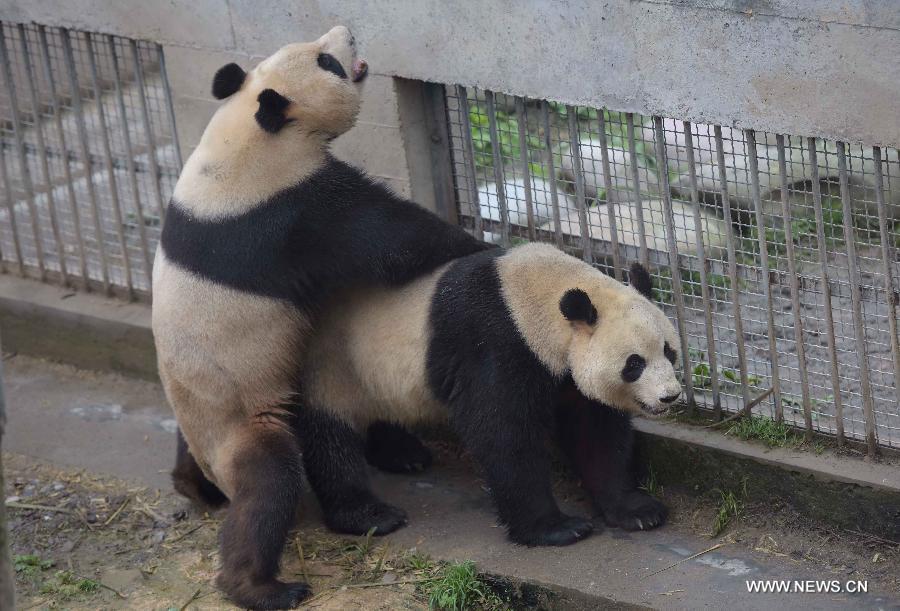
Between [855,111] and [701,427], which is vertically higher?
[855,111]

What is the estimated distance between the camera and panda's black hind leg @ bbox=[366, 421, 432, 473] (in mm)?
7059

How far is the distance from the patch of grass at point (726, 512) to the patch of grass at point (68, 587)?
10.1 feet

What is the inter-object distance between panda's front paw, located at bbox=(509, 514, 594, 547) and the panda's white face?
2.33 feet

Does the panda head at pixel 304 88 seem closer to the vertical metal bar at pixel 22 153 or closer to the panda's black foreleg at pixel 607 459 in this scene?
the panda's black foreleg at pixel 607 459

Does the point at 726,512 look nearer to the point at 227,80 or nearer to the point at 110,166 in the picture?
the point at 227,80

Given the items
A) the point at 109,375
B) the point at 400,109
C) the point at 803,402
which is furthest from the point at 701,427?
the point at 109,375

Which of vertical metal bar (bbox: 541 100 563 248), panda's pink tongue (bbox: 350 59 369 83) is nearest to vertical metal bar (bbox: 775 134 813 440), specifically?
vertical metal bar (bbox: 541 100 563 248)

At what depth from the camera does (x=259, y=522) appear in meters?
5.86

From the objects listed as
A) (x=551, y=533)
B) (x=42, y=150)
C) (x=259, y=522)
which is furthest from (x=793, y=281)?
(x=42, y=150)

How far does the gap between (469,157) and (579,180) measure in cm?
74

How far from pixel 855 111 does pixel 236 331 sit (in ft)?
9.95

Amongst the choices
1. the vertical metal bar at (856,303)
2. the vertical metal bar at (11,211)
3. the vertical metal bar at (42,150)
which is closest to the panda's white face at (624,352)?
the vertical metal bar at (856,303)

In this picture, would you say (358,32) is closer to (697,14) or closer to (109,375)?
(697,14)

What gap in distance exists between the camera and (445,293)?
6.08 meters
